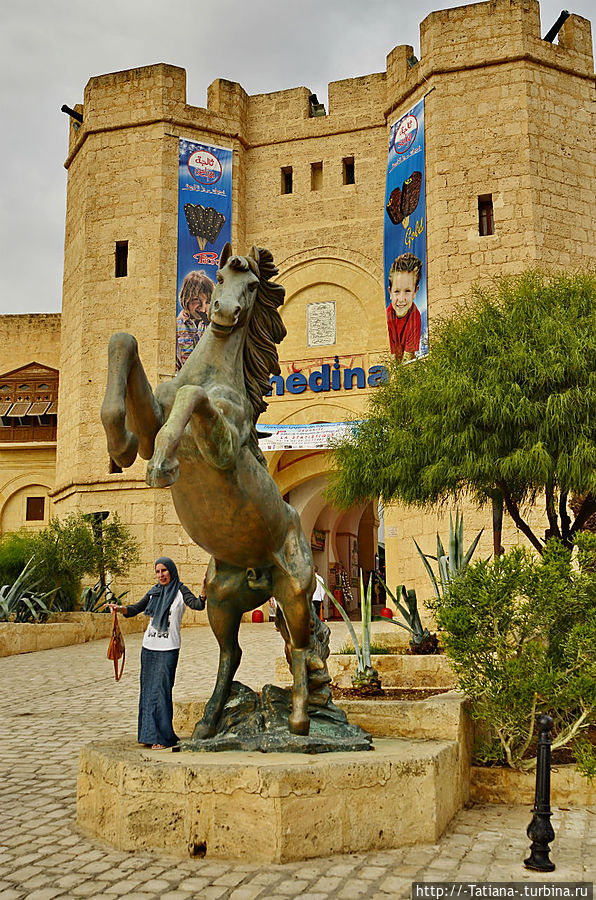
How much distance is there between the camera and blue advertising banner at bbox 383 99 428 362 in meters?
20.8

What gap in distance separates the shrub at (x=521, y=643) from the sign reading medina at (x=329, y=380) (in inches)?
646

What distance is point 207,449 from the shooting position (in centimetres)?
423

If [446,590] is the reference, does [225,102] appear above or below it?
above

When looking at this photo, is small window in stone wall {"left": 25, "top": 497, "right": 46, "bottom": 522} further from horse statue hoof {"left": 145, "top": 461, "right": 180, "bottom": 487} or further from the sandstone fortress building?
horse statue hoof {"left": 145, "top": 461, "right": 180, "bottom": 487}

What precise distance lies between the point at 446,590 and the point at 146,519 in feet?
53.5

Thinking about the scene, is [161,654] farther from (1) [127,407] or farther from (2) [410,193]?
(2) [410,193]

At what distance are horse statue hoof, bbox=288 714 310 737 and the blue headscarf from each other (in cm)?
161

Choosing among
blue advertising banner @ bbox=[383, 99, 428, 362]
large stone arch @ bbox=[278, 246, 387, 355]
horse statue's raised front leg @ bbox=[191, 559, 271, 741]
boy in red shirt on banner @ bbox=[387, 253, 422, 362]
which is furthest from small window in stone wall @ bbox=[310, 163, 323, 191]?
horse statue's raised front leg @ bbox=[191, 559, 271, 741]

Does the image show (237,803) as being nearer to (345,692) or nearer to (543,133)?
(345,692)

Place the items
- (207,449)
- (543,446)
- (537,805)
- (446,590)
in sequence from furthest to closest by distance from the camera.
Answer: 1. (543,446)
2. (446,590)
3. (207,449)
4. (537,805)

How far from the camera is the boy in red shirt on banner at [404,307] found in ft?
68.0

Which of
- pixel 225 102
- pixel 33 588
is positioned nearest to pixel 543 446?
pixel 33 588

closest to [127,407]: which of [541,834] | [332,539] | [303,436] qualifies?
[541,834]

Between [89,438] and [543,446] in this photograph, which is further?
[89,438]
